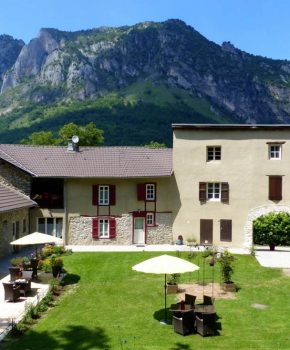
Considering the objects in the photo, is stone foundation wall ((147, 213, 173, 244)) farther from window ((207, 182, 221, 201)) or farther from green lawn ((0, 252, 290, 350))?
green lawn ((0, 252, 290, 350))

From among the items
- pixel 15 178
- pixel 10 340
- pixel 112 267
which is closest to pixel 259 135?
pixel 112 267

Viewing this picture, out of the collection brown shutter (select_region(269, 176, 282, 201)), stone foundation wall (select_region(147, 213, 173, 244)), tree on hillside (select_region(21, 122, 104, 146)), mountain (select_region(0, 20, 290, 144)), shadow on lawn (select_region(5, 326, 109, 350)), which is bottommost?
shadow on lawn (select_region(5, 326, 109, 350))

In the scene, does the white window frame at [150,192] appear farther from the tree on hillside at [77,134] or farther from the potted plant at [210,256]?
the tree on hillside at [77,134]

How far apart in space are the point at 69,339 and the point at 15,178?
20590mm

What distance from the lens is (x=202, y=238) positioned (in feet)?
105

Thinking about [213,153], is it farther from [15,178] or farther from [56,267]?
[56,267]

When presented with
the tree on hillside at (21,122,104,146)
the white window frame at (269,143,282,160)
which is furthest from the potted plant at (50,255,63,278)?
the tree on hillside at (21,122,104,146)

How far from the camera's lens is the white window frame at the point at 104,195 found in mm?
32091

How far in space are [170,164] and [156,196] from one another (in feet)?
9.65

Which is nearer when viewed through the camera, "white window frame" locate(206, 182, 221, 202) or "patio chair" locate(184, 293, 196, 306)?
"patio chair" locate(184, 293, 196, 306)

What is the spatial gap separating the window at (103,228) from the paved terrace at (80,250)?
1018 mm

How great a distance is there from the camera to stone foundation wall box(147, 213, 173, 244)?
3234 centimetres

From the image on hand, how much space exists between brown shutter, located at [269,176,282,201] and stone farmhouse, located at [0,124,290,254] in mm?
73

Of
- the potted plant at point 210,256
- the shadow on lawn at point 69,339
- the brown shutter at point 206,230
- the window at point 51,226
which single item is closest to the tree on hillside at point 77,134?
the window at point 51,226
